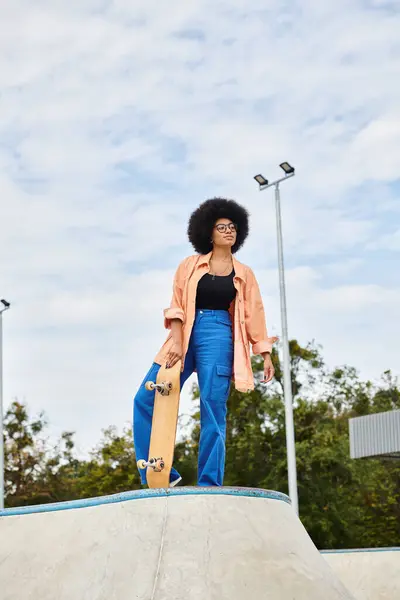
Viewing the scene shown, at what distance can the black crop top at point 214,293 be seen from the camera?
806cm

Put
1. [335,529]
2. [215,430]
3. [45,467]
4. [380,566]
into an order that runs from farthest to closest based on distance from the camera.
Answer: [45,467] < [335,529] < [380,566] < [215,430]

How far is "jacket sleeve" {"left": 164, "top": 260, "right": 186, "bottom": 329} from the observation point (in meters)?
7.94

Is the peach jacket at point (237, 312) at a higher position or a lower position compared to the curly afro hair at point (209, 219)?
lower

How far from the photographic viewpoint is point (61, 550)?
6.75 m

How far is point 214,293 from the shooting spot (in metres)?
8.08

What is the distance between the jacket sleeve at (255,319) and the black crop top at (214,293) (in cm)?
18

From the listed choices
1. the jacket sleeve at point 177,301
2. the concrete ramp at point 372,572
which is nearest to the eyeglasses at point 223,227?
the jacket sleeve at point 177,301

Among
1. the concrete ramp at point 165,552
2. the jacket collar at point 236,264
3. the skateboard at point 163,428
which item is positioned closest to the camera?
the concrete ramp at point 165,552

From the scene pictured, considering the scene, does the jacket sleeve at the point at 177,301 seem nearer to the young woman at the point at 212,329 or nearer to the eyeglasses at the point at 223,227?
the young woman at the point at 212,329

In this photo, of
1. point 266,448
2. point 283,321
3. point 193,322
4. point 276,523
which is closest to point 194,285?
point 193,322

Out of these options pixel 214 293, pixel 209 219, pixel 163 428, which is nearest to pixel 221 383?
pixel 163 428

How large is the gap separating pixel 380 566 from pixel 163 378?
541cm

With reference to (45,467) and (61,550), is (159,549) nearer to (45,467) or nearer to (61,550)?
(61,550)

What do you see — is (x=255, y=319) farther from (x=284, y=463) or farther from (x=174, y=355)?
(x=284, y=463)
